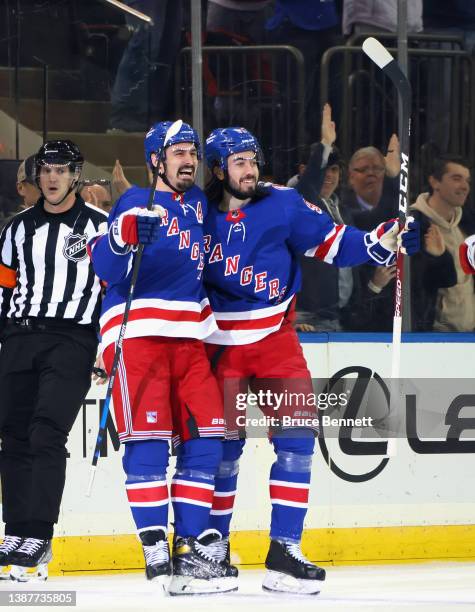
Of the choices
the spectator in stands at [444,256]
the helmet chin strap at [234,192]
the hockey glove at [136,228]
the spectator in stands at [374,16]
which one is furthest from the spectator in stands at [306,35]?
the hockey glove at [136,228]

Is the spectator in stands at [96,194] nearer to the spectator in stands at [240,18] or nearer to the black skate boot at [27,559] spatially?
the spectator in stands at [240,18]

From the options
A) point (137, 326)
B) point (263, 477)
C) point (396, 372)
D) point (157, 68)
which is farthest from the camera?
point (157, 68)

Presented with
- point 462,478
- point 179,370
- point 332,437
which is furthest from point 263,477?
point 179,370

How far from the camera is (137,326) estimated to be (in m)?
4.39

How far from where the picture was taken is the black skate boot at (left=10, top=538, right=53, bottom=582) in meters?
4.53

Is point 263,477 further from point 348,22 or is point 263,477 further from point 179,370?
point 348,22

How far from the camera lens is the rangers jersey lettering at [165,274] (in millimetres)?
4375

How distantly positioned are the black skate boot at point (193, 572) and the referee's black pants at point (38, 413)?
1.63 ft

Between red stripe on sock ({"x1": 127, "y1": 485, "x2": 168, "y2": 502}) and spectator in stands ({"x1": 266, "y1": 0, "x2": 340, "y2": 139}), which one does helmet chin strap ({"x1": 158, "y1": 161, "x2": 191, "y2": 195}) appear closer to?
red stripe on sock ({"x1": 127, "y1": 485, "x2": 168, "y2": 502})

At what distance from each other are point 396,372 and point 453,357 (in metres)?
0.91

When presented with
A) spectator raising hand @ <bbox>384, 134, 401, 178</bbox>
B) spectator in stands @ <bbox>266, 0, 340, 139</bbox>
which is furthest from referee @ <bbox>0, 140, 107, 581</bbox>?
spectator raising hand @ <bbox>384, 134, 401, 178</bbox>

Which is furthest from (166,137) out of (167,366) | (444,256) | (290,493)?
(444,256)

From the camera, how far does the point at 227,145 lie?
453 centimetres

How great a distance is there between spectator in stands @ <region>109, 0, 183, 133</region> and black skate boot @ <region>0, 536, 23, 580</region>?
1.94 meters
